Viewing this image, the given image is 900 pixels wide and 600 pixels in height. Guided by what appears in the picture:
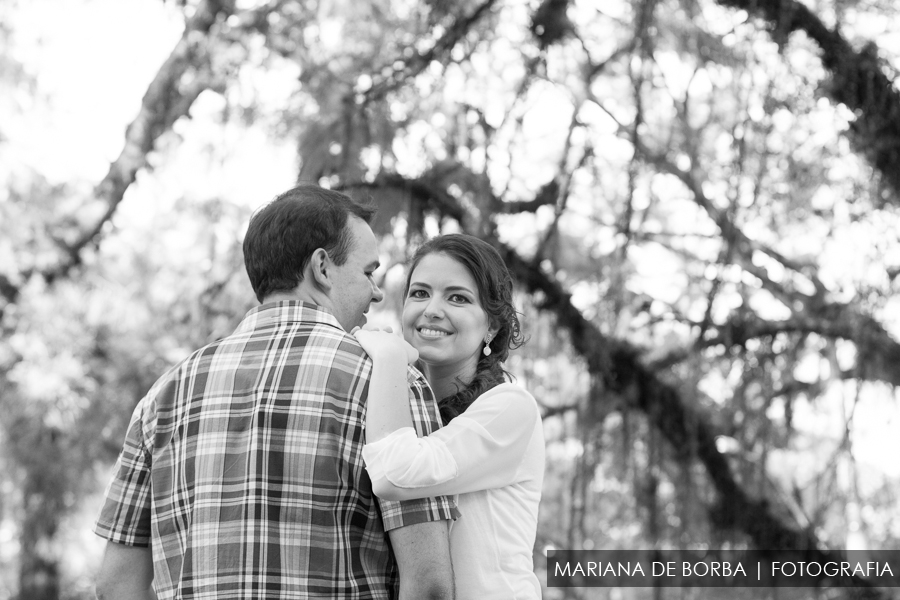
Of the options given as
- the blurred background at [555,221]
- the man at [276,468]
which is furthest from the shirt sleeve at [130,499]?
the blurred background at [555,221]

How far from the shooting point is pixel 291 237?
1.66 meters

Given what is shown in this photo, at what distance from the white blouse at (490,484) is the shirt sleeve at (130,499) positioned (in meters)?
0.44

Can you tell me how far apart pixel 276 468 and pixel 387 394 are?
0.65 ft

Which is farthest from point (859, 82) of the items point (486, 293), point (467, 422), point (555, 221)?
point (467, 422)

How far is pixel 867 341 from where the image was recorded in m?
4.83

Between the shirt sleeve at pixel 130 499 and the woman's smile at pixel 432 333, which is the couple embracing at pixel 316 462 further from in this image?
the woman's smile at pixel 432 333

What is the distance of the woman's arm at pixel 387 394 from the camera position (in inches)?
58.1

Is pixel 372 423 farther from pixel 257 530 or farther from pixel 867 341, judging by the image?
pixel 867 341

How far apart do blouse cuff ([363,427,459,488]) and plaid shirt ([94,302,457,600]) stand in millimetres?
47

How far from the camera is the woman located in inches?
58.2

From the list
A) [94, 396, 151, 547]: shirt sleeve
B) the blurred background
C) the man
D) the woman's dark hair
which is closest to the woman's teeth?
the woman's dark hair

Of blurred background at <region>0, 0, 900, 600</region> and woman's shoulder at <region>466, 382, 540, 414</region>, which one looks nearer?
woman's shoulder at <region>466, 382, 540, 414</region>

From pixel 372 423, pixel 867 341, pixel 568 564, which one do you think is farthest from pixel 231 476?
pixel 867 341

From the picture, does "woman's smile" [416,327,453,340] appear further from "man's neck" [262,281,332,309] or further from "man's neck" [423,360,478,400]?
"man's neck" [262,281,332,309]
